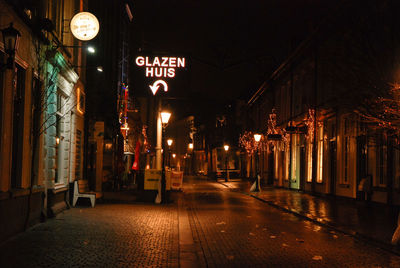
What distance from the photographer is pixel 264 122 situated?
1602 inches

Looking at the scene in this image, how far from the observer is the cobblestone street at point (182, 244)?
748 centimetres

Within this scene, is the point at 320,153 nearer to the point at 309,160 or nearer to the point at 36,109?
the point at 309,160

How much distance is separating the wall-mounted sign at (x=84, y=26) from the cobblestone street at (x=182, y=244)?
530 centimetres

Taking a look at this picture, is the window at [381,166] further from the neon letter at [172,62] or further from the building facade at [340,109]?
the neon letter at [172,62]

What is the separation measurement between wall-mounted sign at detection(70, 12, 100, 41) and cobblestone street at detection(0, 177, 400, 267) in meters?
5.30

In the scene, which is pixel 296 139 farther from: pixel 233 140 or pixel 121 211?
pixel 233 140

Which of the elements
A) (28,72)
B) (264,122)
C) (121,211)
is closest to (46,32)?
(28,72)

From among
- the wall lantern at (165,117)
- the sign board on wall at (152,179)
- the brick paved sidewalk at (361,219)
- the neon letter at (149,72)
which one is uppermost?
the neon letter at (149,72)

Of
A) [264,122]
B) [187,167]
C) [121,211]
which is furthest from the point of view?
Answer: [187,167]

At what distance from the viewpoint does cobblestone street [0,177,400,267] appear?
7.48 m

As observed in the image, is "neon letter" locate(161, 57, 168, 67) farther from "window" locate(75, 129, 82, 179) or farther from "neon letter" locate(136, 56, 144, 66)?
"window" locate(75, 129, 82, 179)

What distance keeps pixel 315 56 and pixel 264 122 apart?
1725cm

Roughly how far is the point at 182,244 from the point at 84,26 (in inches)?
292

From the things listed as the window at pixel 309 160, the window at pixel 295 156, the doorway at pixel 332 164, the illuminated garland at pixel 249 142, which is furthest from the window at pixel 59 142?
the illuminated garland at pixel 249 142
